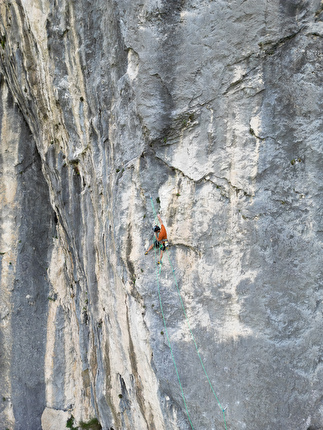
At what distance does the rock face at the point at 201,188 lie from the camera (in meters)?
5.27

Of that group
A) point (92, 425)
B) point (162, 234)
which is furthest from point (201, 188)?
point (92, 425)

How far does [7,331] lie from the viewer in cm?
990

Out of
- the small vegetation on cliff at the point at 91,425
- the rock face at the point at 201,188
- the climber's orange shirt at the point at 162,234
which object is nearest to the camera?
the rock face at the point at 201,188

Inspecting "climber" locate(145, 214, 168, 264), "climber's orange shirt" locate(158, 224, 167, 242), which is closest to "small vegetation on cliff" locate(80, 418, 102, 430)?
"climber" locate(145, 214, 168, 264)

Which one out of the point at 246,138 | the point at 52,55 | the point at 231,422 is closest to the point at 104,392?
the point at 231,422

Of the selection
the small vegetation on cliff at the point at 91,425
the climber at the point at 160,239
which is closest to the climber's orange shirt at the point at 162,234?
the climber at the point at 160,239

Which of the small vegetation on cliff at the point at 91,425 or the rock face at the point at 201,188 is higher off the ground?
the rock face at the point at 201,188

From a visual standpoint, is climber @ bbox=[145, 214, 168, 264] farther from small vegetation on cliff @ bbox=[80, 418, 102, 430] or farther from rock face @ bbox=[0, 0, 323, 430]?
small vegetation on cliff @ bbox=[80, 418, 102, 430]

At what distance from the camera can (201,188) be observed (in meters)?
5.75

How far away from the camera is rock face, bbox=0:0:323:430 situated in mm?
5273

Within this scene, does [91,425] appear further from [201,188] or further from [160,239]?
[201,188]

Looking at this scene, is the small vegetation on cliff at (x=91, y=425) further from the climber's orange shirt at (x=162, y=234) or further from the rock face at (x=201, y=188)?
the climber's orange shirt at (x=162, y=234)

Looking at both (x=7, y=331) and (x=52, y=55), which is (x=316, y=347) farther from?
(x=7, y=331)

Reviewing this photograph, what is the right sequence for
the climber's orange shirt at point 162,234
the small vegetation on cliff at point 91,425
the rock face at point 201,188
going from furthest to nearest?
the small vegetation on cliff at point 91,425 → the climber's orange shirt at point 162,234 → the rock face at point 201,188
